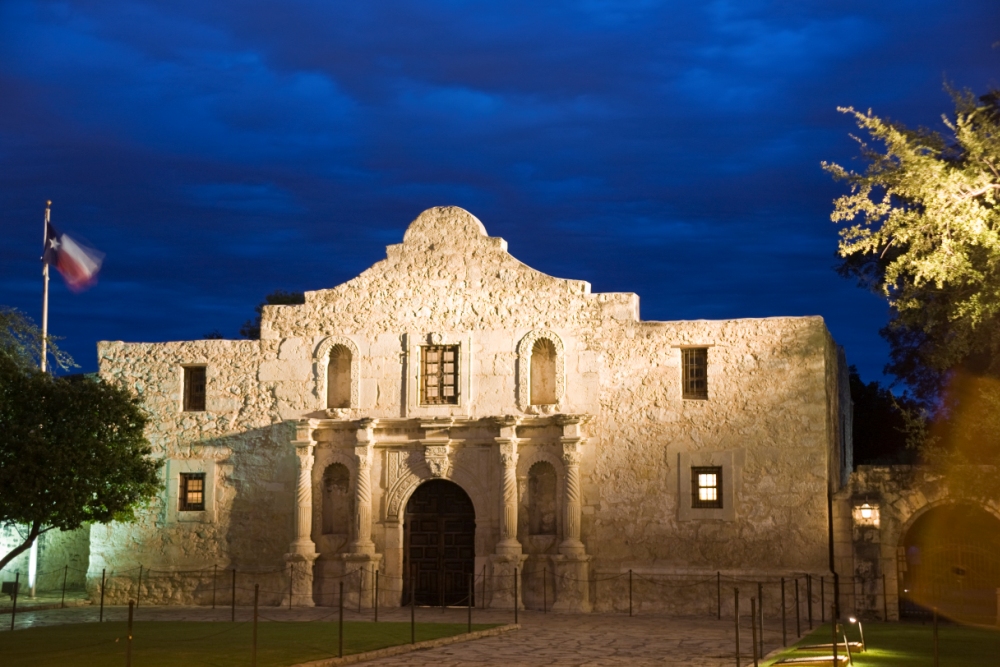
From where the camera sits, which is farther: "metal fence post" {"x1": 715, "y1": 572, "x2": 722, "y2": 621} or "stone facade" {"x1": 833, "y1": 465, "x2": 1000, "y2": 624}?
"stone facade" {"x1": 833, "y1": 465, "x2": 1000, "y2": 624}

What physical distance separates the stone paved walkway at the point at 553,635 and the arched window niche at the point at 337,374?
4728mm

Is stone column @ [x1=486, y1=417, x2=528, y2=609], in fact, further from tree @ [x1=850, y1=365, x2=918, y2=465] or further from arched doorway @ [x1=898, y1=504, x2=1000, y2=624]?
tree @ [x1=850, y1=365, x2=918, y2=465]

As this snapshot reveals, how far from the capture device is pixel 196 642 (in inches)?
753

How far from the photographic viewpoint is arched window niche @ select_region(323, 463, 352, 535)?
28.5 metres

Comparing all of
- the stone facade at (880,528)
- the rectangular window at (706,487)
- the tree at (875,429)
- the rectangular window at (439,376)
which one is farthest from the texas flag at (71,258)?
the tree at (875,429)

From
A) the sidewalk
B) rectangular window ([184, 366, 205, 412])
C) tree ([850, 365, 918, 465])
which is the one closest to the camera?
the sidewalk

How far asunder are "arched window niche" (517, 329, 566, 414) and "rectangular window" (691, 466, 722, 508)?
3381 mm

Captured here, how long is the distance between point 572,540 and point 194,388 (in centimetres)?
1013

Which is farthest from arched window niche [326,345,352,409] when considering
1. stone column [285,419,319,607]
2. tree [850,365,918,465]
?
tree [850,365,918,465]

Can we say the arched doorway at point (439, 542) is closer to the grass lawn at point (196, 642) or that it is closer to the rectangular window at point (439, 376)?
the rectangular window at point (439, 376)

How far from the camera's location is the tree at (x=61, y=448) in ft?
84.4

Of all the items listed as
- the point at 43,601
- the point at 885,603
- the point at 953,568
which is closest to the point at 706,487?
the point at 885,603

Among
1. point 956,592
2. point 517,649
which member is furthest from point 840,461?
point 517,649

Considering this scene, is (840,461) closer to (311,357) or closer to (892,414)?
(311,357)
